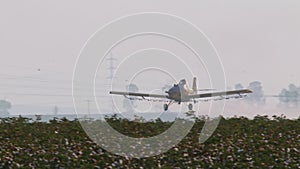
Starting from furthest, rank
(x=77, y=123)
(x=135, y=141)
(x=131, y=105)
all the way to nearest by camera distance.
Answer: (x=131, y=105) → (x=77, y=123) → (x=135, y=141)

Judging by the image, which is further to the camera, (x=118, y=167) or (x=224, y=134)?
(x=224, y=134)

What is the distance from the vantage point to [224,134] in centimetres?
1551

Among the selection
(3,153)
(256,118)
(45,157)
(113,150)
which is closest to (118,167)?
(113,150)

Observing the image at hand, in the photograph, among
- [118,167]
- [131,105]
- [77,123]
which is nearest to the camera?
[118,167]

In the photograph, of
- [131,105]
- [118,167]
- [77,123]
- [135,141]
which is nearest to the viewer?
[118,167]

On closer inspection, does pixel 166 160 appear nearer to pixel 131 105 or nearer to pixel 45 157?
pixel 45 157

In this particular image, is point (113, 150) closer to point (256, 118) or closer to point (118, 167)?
point (118, 167)

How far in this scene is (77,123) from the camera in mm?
17188

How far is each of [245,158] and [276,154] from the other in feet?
2.54

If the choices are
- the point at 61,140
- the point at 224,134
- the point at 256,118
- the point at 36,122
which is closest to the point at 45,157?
the point at 61,140

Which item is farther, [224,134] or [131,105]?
[131,105]

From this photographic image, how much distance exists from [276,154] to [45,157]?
536 centimetres

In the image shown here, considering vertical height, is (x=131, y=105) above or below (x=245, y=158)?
above

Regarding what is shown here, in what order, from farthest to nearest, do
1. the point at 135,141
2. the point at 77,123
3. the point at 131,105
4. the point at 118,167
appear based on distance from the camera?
the point at 131,105
the point at 77,123
the point at 135,141
the point at 118,167
